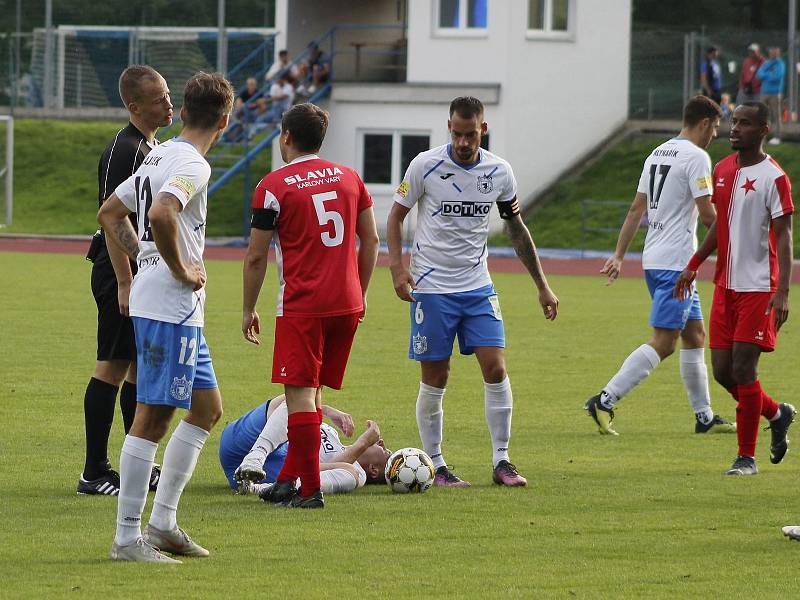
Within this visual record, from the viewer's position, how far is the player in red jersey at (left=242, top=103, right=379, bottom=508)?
723 cm

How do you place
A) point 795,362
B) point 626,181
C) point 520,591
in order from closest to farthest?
point 520,591 < point 795,362 < point 626,181

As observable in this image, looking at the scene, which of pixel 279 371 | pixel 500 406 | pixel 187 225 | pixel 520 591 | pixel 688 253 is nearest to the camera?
pixel 520 591

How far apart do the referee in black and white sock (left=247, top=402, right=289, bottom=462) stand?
647 mm

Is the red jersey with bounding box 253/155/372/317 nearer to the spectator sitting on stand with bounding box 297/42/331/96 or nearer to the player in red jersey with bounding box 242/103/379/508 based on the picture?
the player in red jersey with bounding box 242/103/379/508

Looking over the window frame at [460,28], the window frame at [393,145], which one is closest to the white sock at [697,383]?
the window frame at [393,145]

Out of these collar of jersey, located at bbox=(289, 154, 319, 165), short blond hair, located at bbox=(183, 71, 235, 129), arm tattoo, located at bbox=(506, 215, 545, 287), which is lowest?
arm tattoo, located at bbox=(506, 215, 545, 287)

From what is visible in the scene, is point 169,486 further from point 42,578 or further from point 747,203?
point 747,203

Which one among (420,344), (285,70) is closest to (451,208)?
(420,344)

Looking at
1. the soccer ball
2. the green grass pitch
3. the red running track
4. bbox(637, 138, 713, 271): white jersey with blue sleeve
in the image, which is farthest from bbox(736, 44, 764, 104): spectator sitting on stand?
the soccer ball

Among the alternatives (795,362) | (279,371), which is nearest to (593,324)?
(795,362)

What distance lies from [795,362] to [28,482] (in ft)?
27.6

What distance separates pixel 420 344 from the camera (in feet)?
27.2

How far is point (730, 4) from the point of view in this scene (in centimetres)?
4750

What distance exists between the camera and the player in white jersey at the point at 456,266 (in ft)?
27.0
